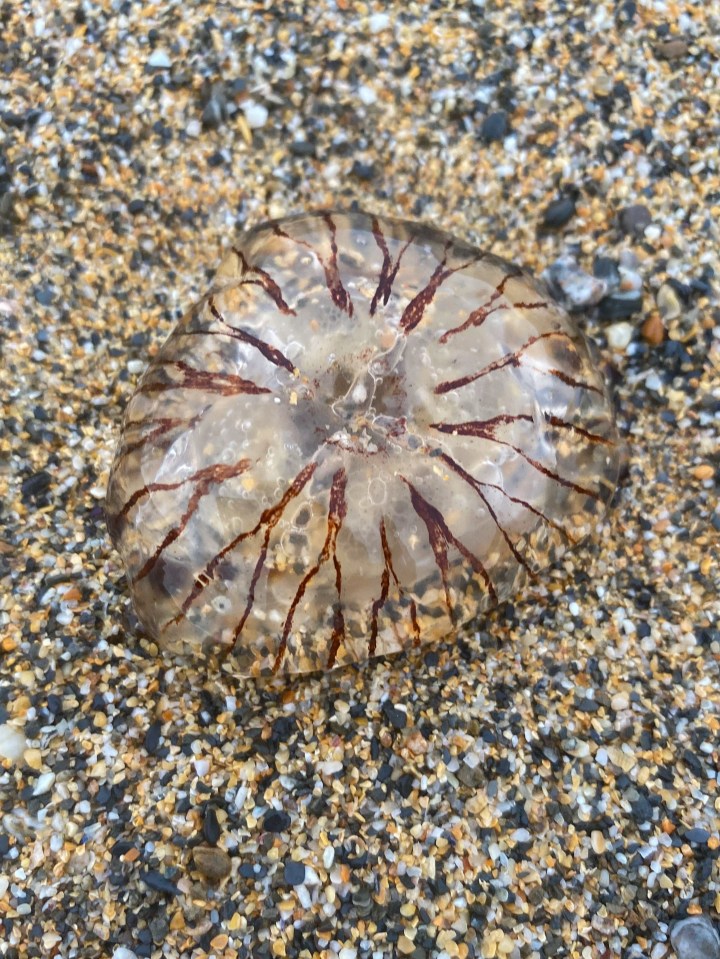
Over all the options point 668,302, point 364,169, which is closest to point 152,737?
point 364,169

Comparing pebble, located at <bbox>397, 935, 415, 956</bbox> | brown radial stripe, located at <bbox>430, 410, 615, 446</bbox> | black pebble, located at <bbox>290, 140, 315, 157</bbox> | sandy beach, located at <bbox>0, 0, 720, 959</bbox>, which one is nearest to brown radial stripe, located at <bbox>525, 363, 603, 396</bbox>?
brown radial stripe, located at <bbox>430, 410, 615, 446</bbox>

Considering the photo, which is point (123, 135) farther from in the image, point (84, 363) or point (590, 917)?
point (590, 917)

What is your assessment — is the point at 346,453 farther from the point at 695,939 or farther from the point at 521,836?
the point at 695,939

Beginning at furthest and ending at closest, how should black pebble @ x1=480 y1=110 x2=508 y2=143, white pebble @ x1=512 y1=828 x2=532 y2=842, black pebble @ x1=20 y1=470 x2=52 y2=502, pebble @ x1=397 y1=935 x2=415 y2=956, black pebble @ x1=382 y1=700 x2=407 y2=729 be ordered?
black pebble @ x1=480 y1=110 x2=508 y2=143, black pebble @ x1=20 y1=470 x2=52 y2=502, black pebble @ x1=382 y1=700 x2=407 y2=729, white pebble @ x1=512 y1=828 x2=532 y2=842, pebble @ x1=397 y1=935 x2=415 y2=956

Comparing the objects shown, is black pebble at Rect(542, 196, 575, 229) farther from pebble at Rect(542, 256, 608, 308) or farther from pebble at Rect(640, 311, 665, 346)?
pebble at Rect(640, 311, 665, 346)

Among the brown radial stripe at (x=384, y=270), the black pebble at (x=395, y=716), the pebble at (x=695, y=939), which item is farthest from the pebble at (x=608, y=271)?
the pebble at (x=695, y=939)

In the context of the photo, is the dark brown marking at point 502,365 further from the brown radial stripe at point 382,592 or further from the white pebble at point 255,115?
the white pebble at point 255,115
